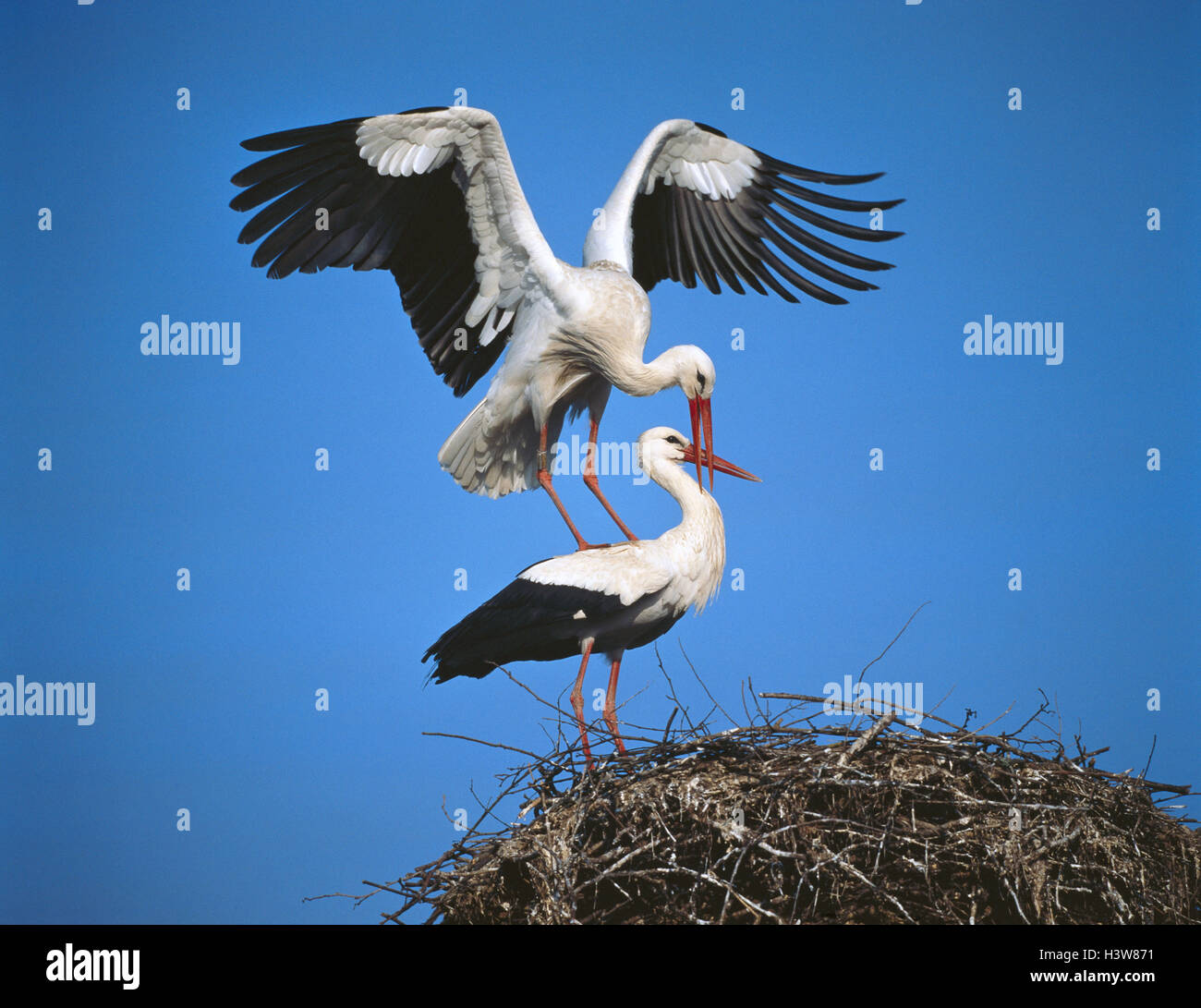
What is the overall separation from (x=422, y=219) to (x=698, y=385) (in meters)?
1.32

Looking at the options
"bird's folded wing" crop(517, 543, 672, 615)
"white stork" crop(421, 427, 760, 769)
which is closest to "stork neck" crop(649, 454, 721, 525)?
"white stork" crop(421, 427, 760, 769)

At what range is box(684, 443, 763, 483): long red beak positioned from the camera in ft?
14.9

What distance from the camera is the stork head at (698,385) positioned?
180 inches

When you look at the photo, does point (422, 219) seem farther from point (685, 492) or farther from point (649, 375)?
point (685, 492)

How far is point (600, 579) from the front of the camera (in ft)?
13.3

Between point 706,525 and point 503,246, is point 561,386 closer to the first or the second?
point 503,246

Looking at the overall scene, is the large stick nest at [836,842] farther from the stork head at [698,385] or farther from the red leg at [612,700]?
the stork head at [698,385]

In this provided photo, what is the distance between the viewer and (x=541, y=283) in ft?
15.5

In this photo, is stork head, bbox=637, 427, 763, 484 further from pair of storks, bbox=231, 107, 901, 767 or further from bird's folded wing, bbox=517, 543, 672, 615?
bird's folded wing, bbox=517, 543, 672, 615

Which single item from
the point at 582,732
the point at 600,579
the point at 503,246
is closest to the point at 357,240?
the point at 503,246

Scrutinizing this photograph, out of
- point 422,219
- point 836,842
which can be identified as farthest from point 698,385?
point 836,842

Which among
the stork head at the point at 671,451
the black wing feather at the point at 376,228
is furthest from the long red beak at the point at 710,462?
the black wing feather at the point at 376,228

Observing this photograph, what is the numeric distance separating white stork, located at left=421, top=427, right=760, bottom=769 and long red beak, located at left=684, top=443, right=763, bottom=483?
0.64ft

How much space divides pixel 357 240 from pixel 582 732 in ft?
7.01
